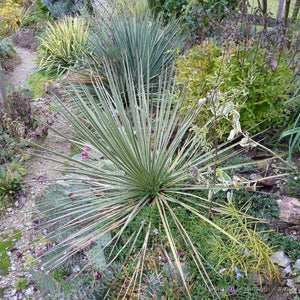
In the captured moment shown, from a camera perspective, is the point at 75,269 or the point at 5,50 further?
the point at 5,50

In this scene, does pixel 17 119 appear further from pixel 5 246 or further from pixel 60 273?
pixel 60 273

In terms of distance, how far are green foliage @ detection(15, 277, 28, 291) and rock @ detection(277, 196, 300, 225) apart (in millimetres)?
1952

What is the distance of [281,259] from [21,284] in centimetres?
187

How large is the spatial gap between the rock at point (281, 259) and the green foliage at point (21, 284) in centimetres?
179

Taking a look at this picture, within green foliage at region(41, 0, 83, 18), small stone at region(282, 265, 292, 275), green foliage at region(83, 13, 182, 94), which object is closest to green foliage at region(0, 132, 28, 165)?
green foliage at region(83, 13, 182, 94)

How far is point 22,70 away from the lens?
705 centimetres

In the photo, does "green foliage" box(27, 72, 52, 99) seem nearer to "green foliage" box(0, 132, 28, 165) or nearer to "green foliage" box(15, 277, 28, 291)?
"green foliage" box(0, 132, 28, 165)

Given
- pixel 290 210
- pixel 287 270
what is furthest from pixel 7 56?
pixel 287 270

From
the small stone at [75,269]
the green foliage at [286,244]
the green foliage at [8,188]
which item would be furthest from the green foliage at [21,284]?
the green foliage at [286,244]

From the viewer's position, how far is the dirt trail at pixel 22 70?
637 cm

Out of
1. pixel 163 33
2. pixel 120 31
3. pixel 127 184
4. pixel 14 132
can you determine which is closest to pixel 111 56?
pixel 120 31

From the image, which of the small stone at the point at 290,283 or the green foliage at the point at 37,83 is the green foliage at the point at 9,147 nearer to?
the green foliage at the point at 37,83

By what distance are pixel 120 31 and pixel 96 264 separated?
2.93m

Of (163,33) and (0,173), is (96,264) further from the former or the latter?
(163,33)
